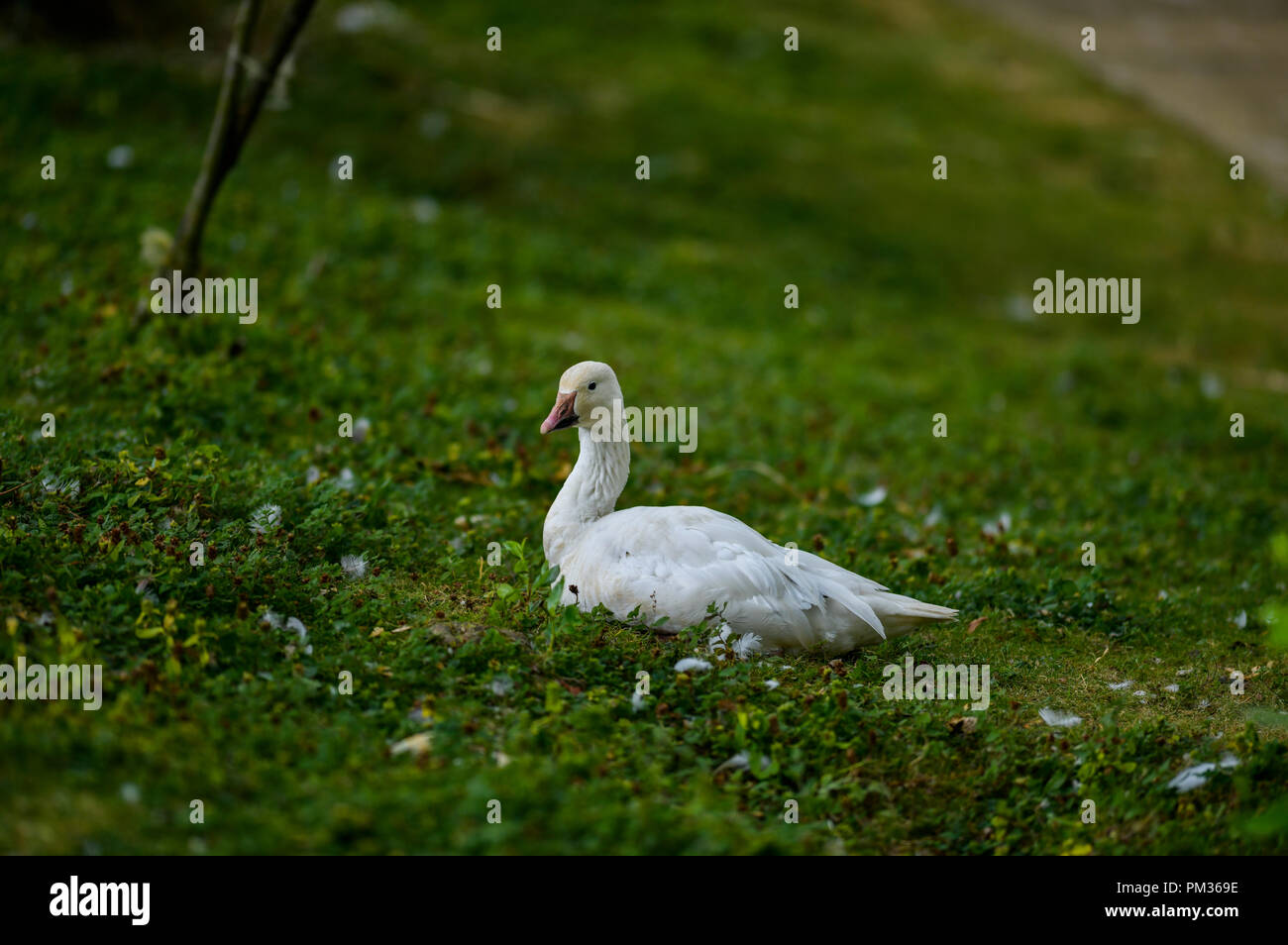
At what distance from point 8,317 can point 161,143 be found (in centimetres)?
491

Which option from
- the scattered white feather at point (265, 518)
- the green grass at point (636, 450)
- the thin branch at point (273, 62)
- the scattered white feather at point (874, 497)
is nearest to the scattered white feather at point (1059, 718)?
the green grass at point (636, 450)

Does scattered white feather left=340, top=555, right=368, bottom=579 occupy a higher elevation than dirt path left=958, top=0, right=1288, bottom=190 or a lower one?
lower

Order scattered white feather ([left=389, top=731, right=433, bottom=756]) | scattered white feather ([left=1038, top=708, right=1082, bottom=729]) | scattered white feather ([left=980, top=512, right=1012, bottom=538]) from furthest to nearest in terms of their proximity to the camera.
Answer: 1. scattered white feather ([left=980, top=512, right=1012, bottom=538])
2. scattered white feather ([left=1038, top=708, right=1082, bottom=729])
3. scattered white feather ([left=389, top=731, right=433, bottom=756])

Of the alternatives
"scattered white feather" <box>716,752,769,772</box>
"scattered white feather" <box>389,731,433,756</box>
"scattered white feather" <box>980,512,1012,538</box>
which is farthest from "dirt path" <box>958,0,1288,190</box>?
"scattered white feather" <box>389,731,433,756</box>

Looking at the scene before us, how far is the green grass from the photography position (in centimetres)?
468

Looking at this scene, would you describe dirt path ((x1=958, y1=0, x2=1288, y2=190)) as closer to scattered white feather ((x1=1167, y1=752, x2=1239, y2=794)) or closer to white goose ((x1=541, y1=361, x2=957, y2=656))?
white goose ((x1=541, y1=361, x2=957, y2=656))

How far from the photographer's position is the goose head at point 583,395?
644cm

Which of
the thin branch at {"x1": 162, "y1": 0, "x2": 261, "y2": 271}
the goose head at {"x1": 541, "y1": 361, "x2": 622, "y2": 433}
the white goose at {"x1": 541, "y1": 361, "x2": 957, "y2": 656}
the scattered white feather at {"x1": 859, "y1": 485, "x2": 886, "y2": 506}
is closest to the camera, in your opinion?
the white goose at {"x1": 541, "y1": 361, "x2": 957, "y2": 656}

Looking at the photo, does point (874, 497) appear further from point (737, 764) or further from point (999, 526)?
point (737, 764)

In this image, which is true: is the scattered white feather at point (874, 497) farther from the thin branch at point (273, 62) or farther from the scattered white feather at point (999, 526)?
the thin branch at point (273, 62)

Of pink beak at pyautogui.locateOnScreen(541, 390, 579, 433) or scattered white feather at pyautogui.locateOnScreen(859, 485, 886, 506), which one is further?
scattered white feather at pyautogui.locateOnScreen(859, 485, 886, 506)

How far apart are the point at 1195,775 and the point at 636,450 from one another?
4.98m

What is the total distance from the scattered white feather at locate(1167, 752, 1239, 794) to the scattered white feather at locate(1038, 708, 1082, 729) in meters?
0.59

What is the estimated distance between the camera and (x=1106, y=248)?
15.5m
